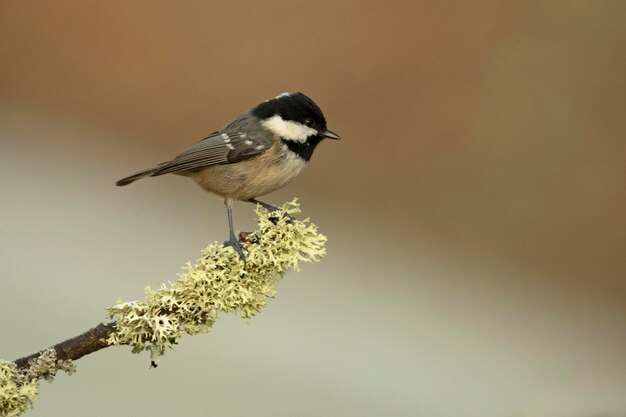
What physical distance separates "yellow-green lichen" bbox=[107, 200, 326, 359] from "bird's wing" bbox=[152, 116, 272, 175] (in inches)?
33.5

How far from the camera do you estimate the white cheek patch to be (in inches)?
104

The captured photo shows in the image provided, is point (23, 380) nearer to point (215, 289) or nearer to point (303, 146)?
point (215, 289)

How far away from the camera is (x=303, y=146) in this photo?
8.72 ft

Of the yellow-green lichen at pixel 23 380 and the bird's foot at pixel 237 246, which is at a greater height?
the bird's foot at pixel 237 246

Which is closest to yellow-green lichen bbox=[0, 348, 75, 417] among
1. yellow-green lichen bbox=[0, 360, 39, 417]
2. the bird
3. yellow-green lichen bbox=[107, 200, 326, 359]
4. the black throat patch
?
yellow-green lichen bbox=[0, 360, 39, 417]

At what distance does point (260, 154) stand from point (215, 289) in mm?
1041

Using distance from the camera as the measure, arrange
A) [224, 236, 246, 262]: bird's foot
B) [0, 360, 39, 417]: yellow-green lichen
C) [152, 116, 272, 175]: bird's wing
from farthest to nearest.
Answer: [152, 116, 272, 175]: bird's wing
[224, 236, 246, 262]: bird's foot
[0, 360, 39, 417]: yellow-green lichen

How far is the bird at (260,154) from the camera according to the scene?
8.63ft

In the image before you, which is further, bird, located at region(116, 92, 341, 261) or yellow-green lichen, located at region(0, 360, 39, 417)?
bird, located at region(116, 92, 341, 261)

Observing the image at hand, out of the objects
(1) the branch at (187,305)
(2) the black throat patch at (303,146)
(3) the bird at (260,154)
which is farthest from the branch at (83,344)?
(2) the black throat patch at (303,146)

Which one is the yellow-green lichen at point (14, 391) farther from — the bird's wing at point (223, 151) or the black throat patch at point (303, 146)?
the black throat patch at point (303, 146)

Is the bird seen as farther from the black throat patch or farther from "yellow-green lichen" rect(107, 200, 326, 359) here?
"yellow-green lichen" rect(107, 200, 326, 359)

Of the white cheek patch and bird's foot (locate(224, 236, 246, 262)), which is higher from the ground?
the white cheek patch

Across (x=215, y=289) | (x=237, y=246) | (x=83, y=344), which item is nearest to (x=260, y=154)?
(x=237, y=246)
